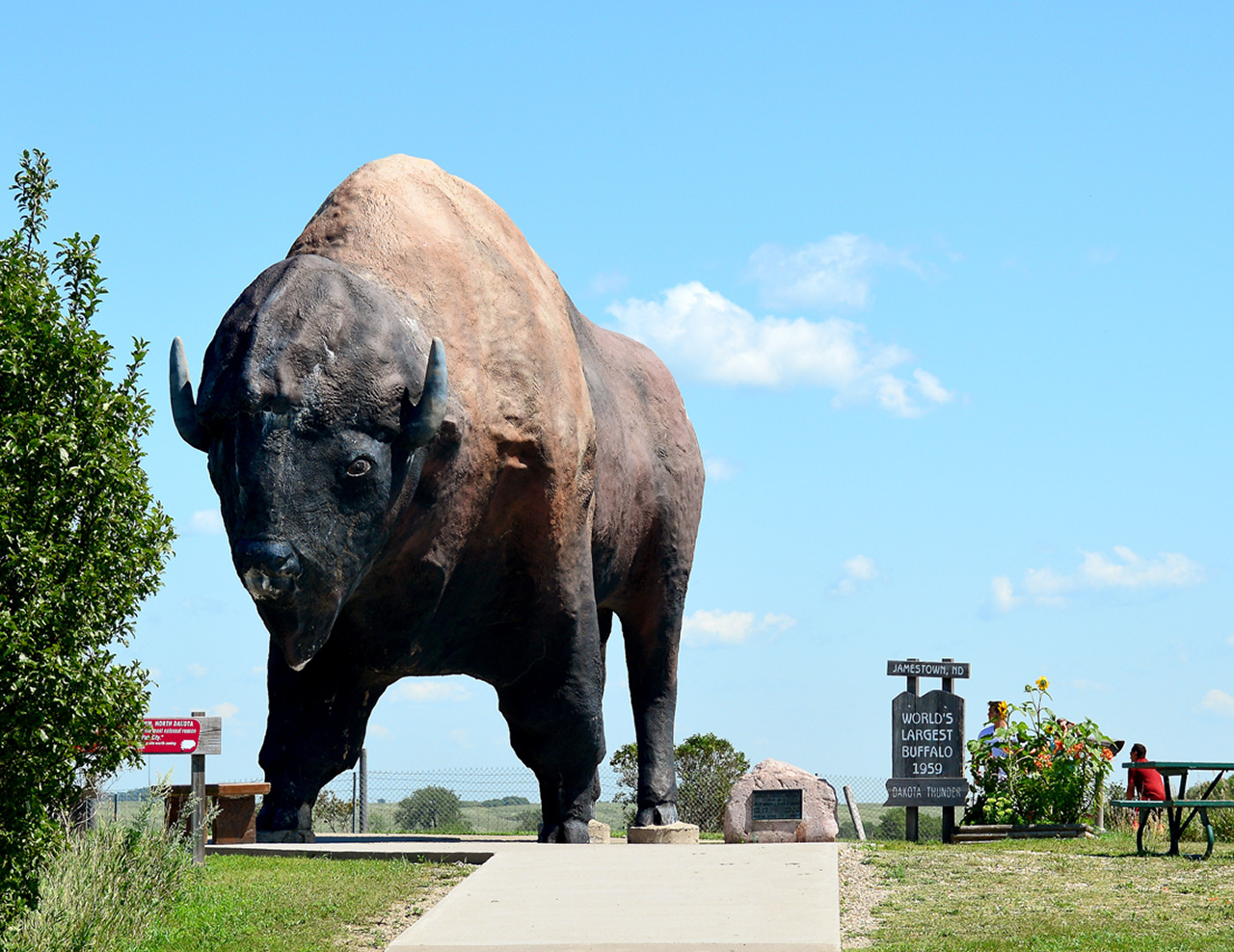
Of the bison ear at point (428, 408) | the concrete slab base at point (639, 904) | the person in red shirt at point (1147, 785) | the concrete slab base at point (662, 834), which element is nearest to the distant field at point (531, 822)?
the person in red shirt at point (1147, 785)

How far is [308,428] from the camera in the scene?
6895 mm

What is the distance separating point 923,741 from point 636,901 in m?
7.44

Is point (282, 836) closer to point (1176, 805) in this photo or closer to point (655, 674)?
point (655, 674)

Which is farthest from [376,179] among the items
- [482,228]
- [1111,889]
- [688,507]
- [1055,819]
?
[1055,819]

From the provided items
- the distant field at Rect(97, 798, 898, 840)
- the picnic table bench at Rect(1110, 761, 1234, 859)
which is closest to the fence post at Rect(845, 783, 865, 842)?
the distant field at Rect(97, 798, 898, 840)

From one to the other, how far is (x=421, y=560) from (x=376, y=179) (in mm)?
2365

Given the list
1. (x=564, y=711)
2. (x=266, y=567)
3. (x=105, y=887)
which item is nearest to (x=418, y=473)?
(x=266, y=567)

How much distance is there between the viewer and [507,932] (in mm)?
6328

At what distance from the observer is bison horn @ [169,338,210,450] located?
727cm

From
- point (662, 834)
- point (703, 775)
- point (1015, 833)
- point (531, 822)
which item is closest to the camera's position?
point (662, 834)

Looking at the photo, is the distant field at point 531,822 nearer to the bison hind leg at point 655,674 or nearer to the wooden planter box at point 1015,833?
the wooden planter box at point 1015,833

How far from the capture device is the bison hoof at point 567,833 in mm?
9578

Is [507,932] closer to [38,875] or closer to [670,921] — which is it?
[670,921]

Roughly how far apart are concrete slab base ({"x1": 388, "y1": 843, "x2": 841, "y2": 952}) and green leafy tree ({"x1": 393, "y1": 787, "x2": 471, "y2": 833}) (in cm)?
994
